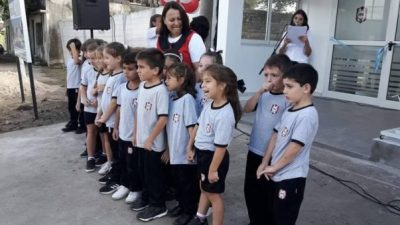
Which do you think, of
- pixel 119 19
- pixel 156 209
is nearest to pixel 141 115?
pixel 156 209

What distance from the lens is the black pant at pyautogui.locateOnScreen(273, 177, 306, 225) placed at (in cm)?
213

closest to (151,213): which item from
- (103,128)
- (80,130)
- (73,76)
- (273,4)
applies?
(103,128)

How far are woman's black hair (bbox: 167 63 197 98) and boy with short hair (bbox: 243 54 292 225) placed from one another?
0.47 metres

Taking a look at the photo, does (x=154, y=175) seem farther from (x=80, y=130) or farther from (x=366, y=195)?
(x=80, y=130)

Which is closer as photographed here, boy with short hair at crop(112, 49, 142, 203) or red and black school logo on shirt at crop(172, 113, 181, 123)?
red and black school logo on shirt at crop(172, 113, 181, 123)

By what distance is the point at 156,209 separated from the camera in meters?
2.92

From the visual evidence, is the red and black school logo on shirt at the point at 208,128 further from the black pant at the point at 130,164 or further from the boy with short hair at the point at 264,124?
the black pant at the point at 130,164

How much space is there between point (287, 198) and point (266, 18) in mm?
5168

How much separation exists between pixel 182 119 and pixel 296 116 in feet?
3.06

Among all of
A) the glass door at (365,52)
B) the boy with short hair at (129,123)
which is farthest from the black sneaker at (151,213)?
the glass door at (365,52)

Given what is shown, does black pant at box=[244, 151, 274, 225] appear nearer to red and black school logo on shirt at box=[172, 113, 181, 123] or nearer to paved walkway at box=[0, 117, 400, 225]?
paved walkway at box=[0, 117, 400, 225]

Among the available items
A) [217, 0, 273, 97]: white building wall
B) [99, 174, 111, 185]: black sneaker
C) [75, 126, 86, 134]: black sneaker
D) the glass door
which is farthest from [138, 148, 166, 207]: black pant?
the glass door

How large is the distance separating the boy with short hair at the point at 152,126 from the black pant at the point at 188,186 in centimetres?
18

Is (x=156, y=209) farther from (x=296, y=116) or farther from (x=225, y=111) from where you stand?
(x=296, y=116)
